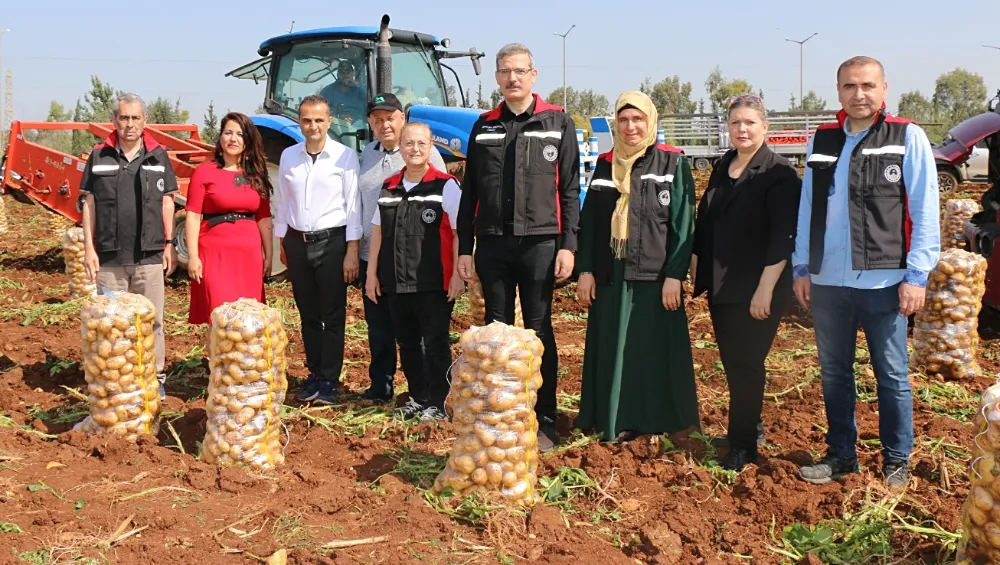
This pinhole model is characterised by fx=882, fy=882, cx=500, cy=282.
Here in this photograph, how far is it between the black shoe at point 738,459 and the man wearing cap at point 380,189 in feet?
6.70

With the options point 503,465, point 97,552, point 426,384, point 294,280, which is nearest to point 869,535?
point 503,465

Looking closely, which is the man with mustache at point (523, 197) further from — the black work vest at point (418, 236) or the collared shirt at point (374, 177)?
the collared shirt at point (374, 177)

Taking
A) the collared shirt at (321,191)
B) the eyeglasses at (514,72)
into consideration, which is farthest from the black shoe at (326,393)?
the eyeglasses at (514,72)

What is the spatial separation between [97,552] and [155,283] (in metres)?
2.15

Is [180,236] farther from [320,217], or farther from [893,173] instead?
[893,173]

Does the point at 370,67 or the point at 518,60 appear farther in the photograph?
the point at 370,67

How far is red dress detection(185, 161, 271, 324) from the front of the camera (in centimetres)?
482

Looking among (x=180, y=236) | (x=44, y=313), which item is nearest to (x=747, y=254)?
(x=44, y=313)

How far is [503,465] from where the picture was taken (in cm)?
356

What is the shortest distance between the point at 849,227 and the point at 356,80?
5.78 meters

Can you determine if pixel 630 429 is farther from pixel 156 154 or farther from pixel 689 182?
pixel 156 154

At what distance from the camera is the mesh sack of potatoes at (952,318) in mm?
5598

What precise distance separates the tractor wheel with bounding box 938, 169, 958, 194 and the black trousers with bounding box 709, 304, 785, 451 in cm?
1402

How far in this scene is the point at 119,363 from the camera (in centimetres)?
430
